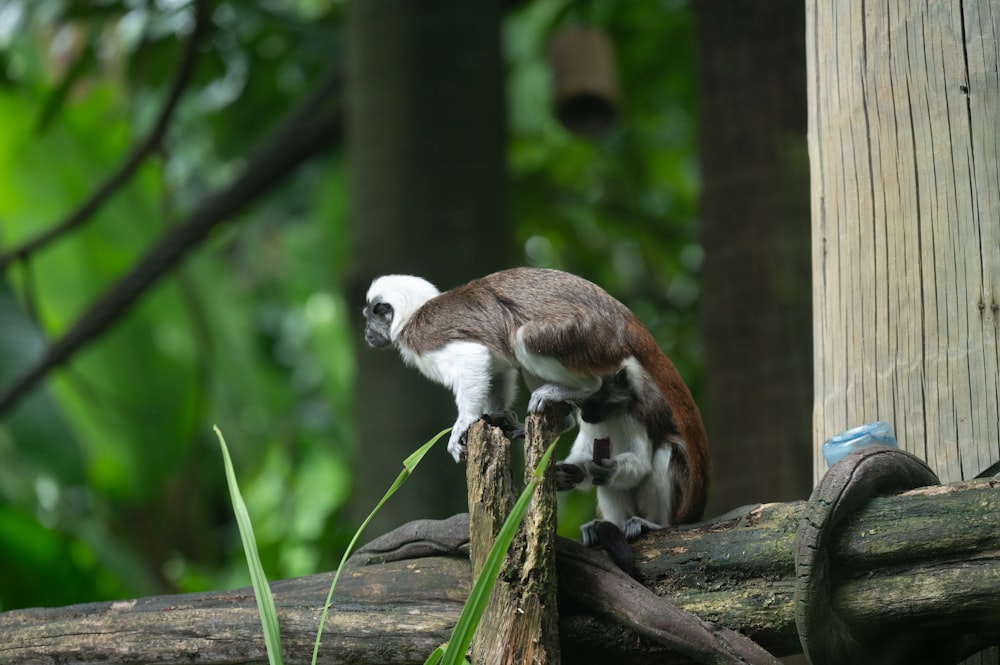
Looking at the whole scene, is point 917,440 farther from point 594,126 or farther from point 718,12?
point 594,126

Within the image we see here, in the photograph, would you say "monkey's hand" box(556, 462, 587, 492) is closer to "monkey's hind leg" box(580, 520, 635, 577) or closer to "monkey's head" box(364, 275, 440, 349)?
"monkey's hind leg" box(580, 520, 635, 577)

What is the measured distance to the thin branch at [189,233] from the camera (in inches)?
212

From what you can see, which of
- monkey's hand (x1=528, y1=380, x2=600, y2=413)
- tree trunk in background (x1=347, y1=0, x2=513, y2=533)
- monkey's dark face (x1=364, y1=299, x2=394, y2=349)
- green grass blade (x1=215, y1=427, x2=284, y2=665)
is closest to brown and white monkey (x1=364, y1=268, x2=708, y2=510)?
monkey's hand (x1=528, y1=380, x2=600, y2=413)

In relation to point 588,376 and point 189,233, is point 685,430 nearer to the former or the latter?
point 588,376

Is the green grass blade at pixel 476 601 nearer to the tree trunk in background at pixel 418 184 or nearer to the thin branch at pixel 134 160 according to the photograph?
the tree trunk in background at pixel 418 184

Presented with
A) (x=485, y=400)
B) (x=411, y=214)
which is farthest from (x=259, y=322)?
(x=485, y=400)

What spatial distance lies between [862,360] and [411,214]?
8.98ft

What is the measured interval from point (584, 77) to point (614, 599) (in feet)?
12.5

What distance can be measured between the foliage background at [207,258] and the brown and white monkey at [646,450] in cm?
232

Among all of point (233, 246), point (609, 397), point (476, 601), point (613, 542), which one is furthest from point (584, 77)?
point (233, 246)

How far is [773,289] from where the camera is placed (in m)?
4.36

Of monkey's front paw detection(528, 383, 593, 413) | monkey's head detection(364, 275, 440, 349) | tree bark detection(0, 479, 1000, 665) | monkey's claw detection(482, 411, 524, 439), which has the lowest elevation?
tree bark detection(0, 479, 1000, 665)

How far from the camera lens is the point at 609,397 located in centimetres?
249

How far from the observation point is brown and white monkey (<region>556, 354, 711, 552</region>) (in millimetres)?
2455
